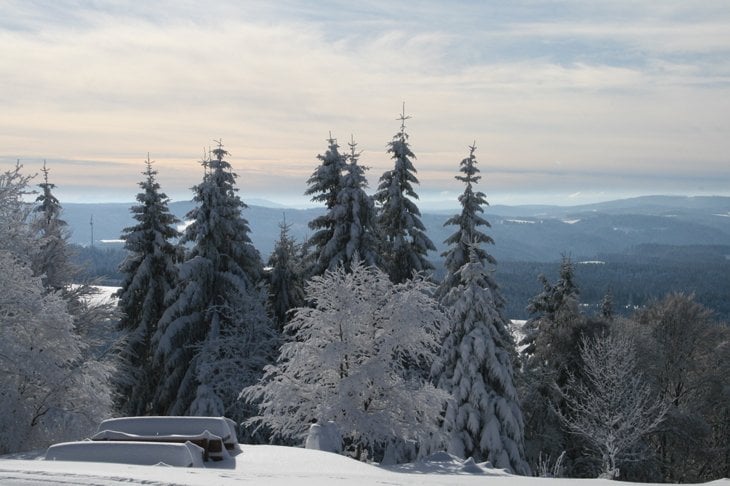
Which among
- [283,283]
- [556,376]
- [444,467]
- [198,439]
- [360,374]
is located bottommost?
[556,376]

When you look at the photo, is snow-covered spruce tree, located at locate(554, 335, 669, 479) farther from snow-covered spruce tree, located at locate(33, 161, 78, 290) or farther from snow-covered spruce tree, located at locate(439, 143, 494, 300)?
snow-covered spruce tree, located at locate(33, 161, 78, 290)

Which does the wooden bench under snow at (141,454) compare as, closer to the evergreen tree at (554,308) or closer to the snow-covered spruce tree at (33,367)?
the snow-covered spruce tree at (33,367)

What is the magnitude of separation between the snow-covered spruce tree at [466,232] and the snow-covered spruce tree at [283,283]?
26.3ft

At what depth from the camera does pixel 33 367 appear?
1656cm

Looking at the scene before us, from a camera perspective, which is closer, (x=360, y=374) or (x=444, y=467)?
(x=444, y=467)

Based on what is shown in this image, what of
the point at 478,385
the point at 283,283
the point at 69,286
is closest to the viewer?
the point at 478,385

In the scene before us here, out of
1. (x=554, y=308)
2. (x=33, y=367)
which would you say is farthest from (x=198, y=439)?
(x=554, y=308)

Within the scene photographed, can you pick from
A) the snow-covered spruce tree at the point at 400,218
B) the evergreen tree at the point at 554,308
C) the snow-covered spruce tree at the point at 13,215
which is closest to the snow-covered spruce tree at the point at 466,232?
the snow-covered spruce tree at the point at 400,218

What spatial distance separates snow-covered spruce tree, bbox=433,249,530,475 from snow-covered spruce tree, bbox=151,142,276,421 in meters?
8.63

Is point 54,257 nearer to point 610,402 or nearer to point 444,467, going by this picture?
point 444,467

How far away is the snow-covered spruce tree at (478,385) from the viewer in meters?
23.8

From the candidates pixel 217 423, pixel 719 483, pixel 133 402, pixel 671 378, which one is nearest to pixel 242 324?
pixel 133 402

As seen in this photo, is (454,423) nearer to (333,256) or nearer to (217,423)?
(333,256)

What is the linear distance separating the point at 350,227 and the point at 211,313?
25.7 feet
